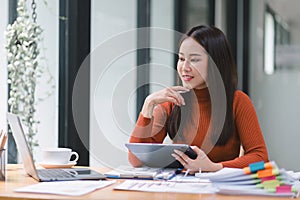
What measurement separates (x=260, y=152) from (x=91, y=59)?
1.20 m

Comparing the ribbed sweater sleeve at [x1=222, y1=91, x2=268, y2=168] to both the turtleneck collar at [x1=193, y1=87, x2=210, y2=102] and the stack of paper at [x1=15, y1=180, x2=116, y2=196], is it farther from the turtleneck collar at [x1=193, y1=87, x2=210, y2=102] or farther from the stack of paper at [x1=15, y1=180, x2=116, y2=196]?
the stack of paper at [x1=15, y1=180, x2=116, y2=196]

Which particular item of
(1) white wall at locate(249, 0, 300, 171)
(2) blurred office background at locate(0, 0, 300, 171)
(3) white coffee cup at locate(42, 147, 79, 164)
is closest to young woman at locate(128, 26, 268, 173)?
(3) white coffee cup at locate(42, 147, 79, 164)

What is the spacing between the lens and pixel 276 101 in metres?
4.51

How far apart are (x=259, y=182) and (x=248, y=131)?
70 cm

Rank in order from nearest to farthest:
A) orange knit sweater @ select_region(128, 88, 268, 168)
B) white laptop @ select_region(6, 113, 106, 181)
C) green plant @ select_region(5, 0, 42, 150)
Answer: white laptop @ select_region(6, 113, 106, 181) < orange knit sweater @ select_region(128, 88, 268, 168) < green plant @ select_region(5, 0, 42, 150)

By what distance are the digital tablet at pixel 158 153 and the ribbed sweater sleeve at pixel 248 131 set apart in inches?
10.5

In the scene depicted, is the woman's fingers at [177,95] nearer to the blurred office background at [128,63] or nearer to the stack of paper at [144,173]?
the stack of paper at [144,173]

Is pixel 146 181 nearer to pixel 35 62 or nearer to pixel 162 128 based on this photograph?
pixel 162 128

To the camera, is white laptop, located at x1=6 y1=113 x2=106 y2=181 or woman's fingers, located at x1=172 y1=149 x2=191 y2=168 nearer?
white laptop, located at x1=6 y1=113 x2=106 y2=181

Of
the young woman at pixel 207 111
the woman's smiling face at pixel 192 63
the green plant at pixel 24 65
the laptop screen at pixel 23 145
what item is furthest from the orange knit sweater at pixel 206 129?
the green plant at pixel 24 65

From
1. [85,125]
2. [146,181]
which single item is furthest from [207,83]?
[85,125]

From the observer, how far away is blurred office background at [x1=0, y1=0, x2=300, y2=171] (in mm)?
2859

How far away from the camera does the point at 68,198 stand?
1.42 metres

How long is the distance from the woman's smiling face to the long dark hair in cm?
3
